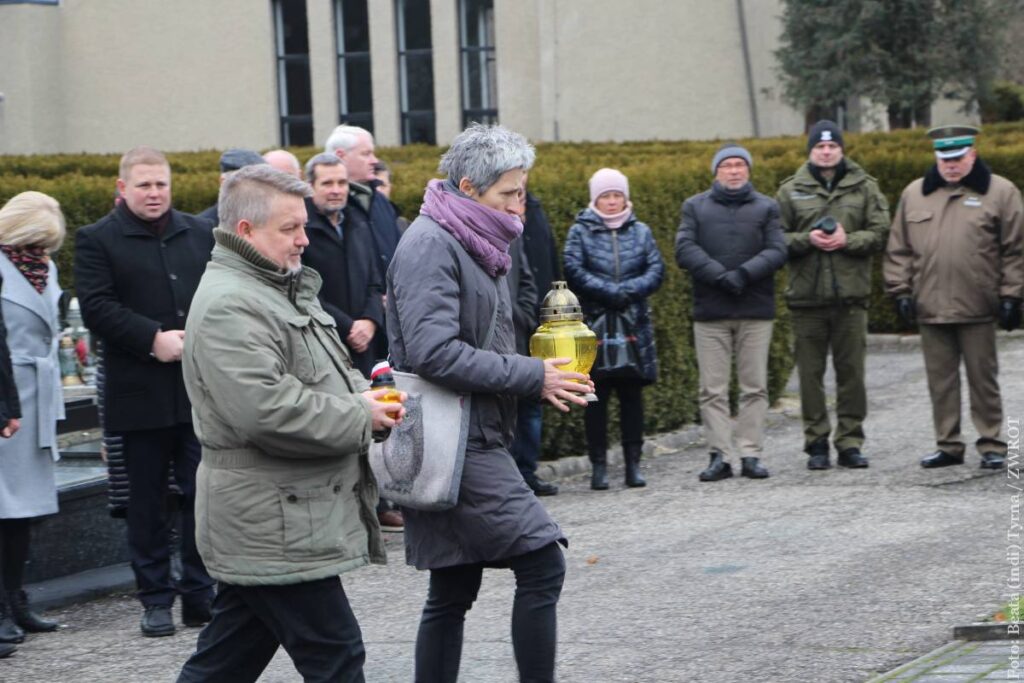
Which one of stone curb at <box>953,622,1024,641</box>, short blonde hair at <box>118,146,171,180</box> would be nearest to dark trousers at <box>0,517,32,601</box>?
short blonde hair at <box>118,146,171,180</box>

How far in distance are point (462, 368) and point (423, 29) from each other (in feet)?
109

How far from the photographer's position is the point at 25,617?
25.2 ft

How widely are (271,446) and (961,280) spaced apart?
6943mm

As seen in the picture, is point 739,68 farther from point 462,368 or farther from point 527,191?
point 462,368

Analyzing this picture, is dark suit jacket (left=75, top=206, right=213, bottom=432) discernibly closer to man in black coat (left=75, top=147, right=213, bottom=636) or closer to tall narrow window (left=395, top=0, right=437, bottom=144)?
man in black coat (left=75, top=147, right=213, bottom=636)

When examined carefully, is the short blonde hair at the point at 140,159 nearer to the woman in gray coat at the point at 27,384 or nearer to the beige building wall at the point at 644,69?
the woman in gray coat at the point at 27,384

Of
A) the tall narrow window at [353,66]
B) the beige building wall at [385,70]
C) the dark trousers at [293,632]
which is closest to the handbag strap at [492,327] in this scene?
the dark trousers at [293,632]

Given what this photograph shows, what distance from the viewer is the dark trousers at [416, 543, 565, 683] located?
5238 millimetres

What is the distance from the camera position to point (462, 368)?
5.14 m

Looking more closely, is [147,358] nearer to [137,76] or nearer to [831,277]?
[831,277]

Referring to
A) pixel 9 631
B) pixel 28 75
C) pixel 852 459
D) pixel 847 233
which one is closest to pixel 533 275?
pixel 847 233

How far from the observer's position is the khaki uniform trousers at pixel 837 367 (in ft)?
36.3

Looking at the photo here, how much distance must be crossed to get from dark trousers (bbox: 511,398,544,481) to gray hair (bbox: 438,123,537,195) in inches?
202

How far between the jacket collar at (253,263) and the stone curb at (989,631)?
3114mm
